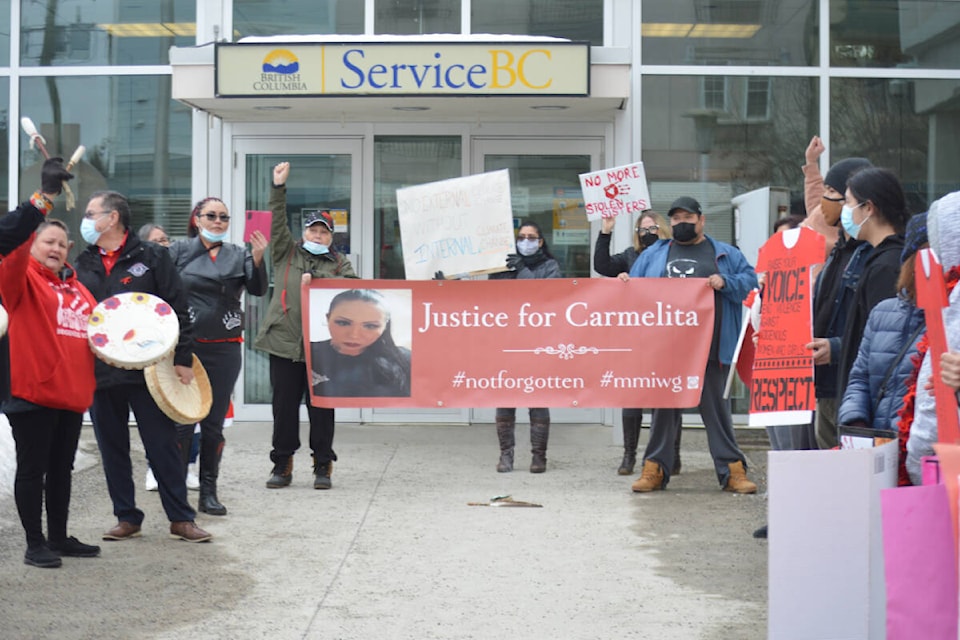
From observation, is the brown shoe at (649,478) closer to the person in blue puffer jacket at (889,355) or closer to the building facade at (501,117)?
the building facade at (501,117)

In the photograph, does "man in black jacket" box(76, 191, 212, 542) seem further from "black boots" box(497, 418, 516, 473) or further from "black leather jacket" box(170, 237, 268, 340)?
"black boots" box(497, 418, 516, 473)

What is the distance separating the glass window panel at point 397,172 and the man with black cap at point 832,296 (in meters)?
5.66

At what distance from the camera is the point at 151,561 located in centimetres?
682

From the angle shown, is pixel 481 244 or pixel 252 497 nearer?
pixel 252 497

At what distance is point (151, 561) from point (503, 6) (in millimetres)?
7152

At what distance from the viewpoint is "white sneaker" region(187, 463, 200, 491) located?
913cm

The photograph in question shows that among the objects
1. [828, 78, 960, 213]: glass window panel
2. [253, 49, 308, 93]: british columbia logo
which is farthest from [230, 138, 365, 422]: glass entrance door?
[828, 78, 960, 213]: glass window panel

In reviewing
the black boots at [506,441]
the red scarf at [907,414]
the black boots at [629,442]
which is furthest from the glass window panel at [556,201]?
the red scarf at [907,414]

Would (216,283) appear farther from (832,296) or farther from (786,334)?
(832,296)

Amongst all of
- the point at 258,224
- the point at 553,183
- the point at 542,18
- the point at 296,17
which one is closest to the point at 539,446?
the point at 258,224

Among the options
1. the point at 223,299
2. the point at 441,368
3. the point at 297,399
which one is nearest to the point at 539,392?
the point at 441,368

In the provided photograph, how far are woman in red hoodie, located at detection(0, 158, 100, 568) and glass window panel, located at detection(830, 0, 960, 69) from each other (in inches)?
307

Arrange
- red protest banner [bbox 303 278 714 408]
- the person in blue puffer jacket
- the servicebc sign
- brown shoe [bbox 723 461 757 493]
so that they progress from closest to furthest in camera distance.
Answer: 1. the person in blue puffer jacket
2. brown shoe [bbox 723 461 757 493]
3. red protest banner [bbox 303 278 714 408]
4. the servicebc sign

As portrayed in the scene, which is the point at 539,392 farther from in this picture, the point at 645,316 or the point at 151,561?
the point at 151,561
